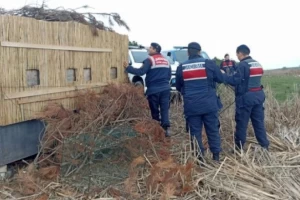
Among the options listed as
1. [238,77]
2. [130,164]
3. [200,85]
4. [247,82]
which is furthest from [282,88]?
[130,164]

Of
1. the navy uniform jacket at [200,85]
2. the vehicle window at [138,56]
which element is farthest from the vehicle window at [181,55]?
the navy uniform jacket at [200,85]

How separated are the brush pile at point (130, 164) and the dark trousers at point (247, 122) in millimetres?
240

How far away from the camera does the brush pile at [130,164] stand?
15.7 feet

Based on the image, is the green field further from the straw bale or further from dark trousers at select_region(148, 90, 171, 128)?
the straw bale

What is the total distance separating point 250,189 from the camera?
15.9ft

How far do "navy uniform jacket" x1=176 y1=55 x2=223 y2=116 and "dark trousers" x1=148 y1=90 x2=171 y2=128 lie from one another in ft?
4.50

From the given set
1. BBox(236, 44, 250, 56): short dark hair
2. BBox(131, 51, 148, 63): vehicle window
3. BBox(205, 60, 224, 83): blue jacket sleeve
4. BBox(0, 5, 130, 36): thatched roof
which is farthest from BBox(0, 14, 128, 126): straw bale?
BBox(131, 51, 148, 63): vehicle window

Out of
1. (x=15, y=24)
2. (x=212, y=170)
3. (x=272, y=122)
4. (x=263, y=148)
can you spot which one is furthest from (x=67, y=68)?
(x=272, y=122)

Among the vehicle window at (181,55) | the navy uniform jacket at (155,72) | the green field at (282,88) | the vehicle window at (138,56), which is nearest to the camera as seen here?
the navy uniform jacket at (155,72)

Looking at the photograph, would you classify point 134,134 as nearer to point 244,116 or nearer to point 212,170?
point 212,170

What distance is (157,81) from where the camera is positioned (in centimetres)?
721

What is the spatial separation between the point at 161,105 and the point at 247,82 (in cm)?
175

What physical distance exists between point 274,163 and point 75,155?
2.98 metres

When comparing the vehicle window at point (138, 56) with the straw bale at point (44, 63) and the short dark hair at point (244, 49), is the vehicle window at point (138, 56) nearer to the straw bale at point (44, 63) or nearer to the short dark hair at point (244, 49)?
the straw bale at point (44, 63)
